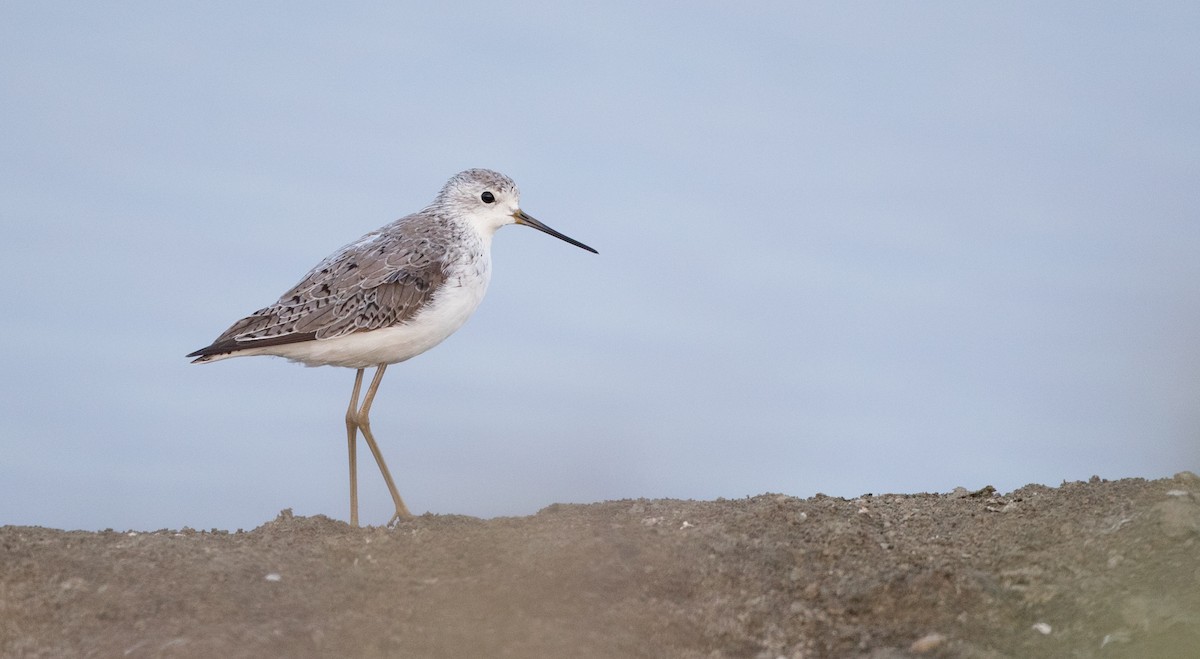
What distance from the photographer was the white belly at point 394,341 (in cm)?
1080

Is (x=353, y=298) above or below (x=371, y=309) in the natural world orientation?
above

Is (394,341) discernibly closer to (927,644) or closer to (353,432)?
(353,432)

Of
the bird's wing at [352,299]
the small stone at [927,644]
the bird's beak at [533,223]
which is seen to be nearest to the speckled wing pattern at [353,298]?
the bird's wing at [352,299]

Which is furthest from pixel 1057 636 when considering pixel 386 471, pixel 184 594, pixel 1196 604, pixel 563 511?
pixel 386 471

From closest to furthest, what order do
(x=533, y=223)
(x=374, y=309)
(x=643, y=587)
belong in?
1. (x=643, y=587)
2. (x=374, y=309)
3. (x=533, y=223)

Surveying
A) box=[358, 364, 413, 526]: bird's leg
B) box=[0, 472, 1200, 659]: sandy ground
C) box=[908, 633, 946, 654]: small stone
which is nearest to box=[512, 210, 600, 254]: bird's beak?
box=[358, 364, 413, 526]: bird's leg

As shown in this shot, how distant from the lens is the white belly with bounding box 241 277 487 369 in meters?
10.8

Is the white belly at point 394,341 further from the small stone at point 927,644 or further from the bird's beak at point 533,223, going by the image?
the small stone at point 927,644

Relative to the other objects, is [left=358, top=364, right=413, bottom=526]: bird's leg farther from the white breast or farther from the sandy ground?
the sandy ground

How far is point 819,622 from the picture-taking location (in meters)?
7.59

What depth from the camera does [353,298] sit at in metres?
10.9

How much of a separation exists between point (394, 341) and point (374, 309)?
1.13ft

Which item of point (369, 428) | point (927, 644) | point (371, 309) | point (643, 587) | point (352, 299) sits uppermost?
point (352, 299)

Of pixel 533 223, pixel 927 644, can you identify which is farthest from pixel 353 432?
pixel 927 644
